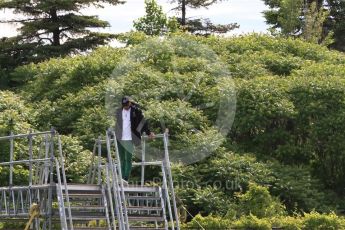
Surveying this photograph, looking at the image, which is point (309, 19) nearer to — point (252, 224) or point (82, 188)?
point (252, 224)

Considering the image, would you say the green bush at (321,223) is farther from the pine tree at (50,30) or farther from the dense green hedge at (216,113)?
the pine tree at (50,30)

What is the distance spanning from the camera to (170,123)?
19953mm

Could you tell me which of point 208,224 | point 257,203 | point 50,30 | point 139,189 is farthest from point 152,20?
point 139,189

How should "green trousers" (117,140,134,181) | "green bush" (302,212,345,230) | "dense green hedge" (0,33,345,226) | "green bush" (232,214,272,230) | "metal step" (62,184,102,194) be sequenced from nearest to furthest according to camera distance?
"metal step" (62,184,102,194) → "green trousers" (117,140,134,181) → "green bush" (232,214,272,230) → "green bush" (302,212,345,230) → "dense green hedge" (0,33,345,226)

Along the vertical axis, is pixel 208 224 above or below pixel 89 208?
below

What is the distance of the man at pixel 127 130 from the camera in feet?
41.8

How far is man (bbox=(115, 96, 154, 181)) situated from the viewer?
1273cm

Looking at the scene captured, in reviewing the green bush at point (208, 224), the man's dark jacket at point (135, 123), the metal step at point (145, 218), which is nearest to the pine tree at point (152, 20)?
the green bush at point (208, 224)

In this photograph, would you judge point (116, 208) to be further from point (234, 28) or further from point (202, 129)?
point (234, 28)

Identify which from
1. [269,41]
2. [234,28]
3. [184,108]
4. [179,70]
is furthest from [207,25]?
[184,108]

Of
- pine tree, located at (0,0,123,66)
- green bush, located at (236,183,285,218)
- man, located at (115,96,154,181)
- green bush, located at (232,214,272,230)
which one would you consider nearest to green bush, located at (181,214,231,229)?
green bush, located at (232,214,272,230)

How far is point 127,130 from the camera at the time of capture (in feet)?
41.9

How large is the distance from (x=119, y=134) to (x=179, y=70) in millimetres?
10736

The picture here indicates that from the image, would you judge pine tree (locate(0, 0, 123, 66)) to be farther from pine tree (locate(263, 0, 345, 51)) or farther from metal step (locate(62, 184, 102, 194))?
metal step (locate(62, 184, 102, 194))
